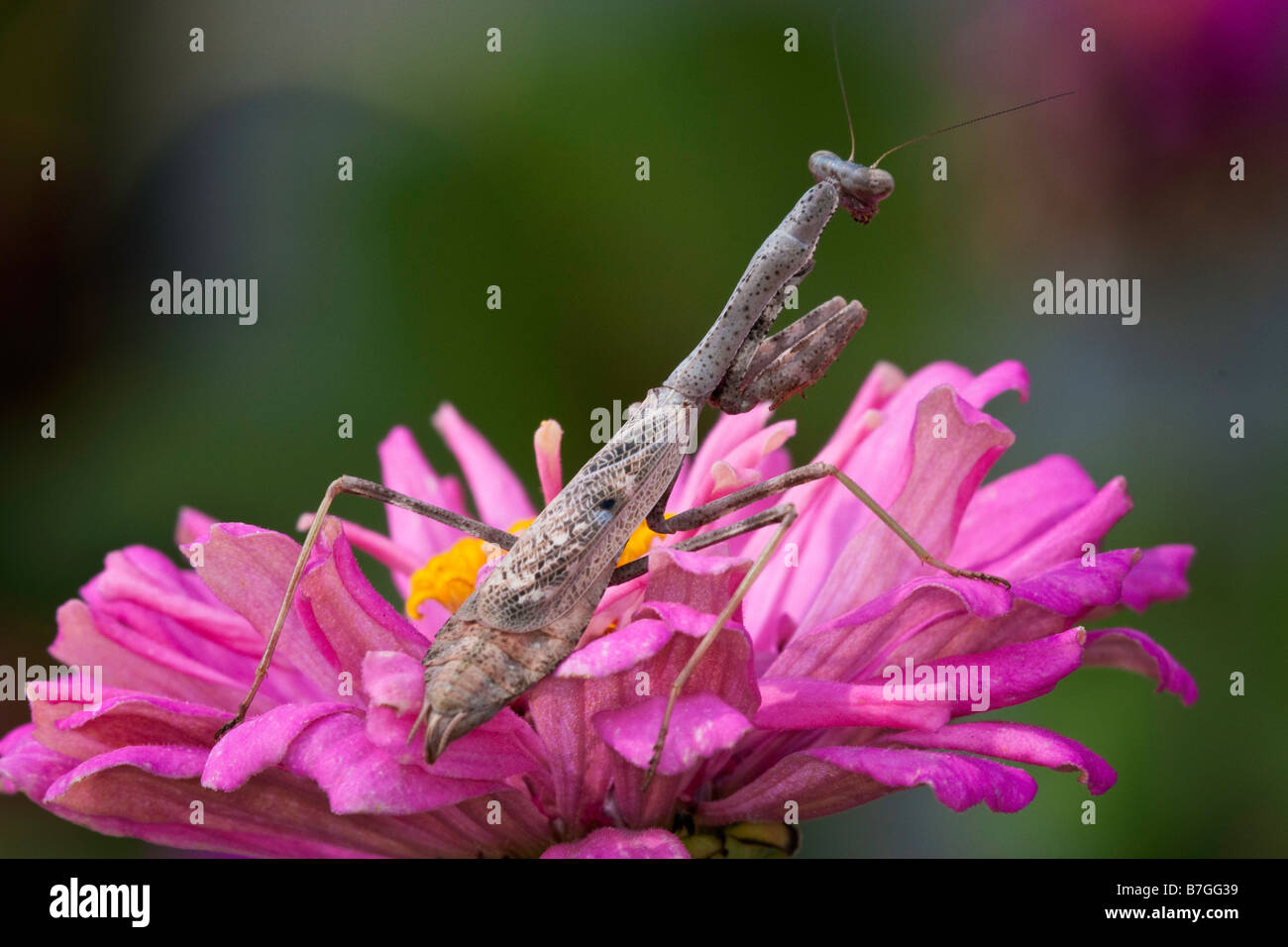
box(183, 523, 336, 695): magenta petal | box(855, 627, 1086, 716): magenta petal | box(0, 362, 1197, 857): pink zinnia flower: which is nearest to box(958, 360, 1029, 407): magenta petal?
box(0, 362, 1197, 857): pink zinnia flower

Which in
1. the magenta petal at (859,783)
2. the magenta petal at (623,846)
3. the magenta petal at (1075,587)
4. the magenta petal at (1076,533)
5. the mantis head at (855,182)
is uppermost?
the mantis head at (855,182)

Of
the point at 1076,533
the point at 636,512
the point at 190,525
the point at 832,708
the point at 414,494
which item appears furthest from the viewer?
the point at 414,494

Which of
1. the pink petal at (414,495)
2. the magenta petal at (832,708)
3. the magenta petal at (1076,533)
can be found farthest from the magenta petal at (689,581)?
the pink petal at (414,495)

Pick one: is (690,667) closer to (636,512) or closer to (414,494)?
(636,512)

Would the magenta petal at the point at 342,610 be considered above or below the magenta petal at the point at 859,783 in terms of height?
above

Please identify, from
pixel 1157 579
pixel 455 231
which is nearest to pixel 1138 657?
pixel 1157 579

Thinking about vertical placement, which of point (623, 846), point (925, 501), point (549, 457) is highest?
point (549, 457)

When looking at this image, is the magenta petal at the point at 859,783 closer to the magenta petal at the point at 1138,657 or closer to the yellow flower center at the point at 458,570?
the magenta petal at the point at 1138,657
